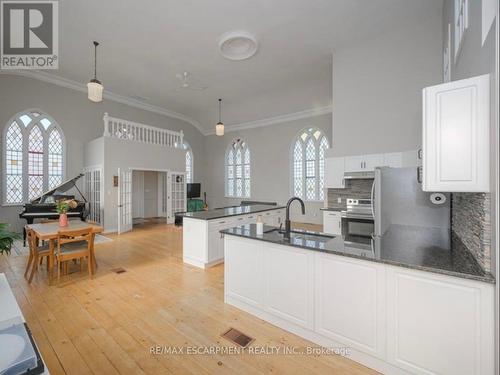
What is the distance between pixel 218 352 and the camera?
1991 millimetres

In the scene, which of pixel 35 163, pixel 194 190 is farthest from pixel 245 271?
pixel 194 190

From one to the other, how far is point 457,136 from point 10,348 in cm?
254

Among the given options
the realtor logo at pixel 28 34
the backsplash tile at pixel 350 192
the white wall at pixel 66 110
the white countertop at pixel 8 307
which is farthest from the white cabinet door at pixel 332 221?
the white wall at pixel 66 110

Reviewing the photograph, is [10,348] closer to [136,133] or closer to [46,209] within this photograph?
[46,209]

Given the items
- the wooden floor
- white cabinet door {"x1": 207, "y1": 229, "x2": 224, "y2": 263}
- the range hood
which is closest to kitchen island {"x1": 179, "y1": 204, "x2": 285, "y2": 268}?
white cabinet door {"x1": 207, "y1": 229, "x2": 224, "y2": 263}

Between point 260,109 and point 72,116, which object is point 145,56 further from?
point 260,109

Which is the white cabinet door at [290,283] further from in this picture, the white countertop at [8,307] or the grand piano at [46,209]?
the grand piano at [46,209]

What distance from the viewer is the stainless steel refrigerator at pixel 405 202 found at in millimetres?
2791

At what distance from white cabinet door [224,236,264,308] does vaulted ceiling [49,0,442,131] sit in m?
3.88

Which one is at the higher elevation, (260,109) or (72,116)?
(260,109)

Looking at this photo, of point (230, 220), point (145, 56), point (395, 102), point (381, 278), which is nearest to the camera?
point (381, 278)

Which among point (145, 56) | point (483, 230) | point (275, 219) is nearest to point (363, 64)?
point (275, 219)

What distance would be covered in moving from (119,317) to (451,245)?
3.31 m

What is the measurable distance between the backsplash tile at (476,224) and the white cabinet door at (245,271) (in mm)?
1659
